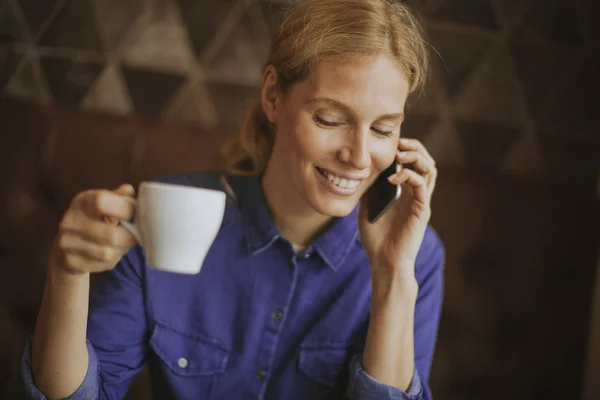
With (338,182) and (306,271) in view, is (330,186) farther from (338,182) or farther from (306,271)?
(306,271)

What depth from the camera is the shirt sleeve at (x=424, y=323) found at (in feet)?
3.13

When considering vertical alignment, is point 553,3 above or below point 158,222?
above

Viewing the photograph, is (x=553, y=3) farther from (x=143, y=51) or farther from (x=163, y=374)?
(x=163, y=374)

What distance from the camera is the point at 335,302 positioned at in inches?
41.2

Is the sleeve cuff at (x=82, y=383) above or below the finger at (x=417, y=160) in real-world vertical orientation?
below

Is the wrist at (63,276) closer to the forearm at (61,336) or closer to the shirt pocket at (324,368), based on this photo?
the forearm at (61,336)

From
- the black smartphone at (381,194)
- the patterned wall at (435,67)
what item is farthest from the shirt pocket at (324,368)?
the patterned wall at (435,67)

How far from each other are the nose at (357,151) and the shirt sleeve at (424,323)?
27cm

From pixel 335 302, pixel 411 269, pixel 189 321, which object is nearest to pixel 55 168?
pixel 189 321

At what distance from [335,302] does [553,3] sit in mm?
941

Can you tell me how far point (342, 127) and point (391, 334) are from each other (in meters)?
0.33

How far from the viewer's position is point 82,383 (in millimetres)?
832

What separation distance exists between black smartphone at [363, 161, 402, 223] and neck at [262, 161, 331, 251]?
4.1 inches

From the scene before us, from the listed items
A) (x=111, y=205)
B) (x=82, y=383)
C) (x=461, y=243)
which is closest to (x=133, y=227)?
(x=111, y=205)
